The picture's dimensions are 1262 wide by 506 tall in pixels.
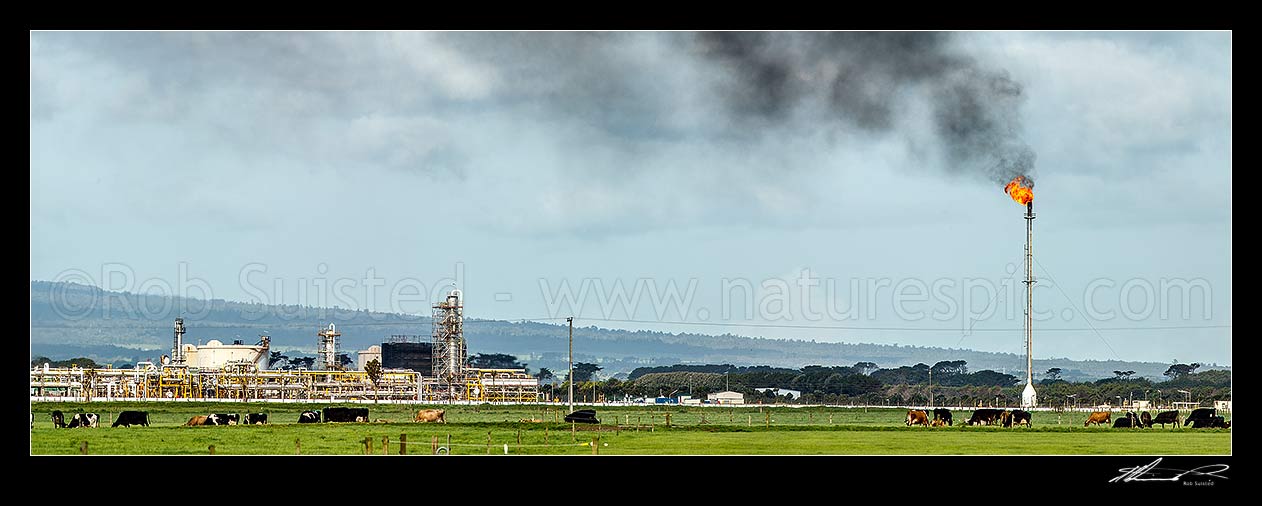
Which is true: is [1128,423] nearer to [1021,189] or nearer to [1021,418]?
[1021,418]

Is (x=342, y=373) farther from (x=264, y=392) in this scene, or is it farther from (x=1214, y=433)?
(x=1214, y=433)

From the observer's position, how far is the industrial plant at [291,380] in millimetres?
101875

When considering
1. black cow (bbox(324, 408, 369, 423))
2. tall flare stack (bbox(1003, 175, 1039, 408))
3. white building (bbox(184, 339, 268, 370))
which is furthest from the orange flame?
white building (bbox(184, 339, 268, 370))

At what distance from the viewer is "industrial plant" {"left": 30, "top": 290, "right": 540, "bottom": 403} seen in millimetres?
101875

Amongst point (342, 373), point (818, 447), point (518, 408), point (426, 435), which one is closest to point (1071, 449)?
point (818, 447)

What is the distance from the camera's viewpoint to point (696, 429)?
181 ft

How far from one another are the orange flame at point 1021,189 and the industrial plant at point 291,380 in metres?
35.7

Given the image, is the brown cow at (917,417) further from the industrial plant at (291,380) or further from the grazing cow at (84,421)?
the industrial plant at (291,380)

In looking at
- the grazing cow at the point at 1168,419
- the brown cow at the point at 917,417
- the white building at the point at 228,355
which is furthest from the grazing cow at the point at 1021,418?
the white building at the point at 228,355

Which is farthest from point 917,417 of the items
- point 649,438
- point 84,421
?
point 84,421

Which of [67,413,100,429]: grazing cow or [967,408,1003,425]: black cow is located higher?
[67,413,100,429]: grazing cow

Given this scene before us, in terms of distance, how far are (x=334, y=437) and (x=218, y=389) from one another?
53530 millimetres

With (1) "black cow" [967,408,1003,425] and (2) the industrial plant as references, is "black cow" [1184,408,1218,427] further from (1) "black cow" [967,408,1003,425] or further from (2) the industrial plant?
(2) the industrial plant

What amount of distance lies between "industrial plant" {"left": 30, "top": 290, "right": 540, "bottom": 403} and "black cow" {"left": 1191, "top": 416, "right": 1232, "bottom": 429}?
4745 centimetres
